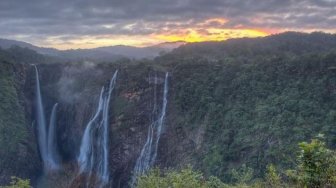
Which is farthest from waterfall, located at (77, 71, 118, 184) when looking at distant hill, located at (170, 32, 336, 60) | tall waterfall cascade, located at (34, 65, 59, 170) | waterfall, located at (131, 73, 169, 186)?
distant hill, located at (170, 32, 336, 60)

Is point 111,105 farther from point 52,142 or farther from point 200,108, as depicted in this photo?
point 200,108

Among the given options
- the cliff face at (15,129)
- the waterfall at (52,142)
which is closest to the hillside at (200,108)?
the cliff face at (15,129)

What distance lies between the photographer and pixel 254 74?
40188 mm

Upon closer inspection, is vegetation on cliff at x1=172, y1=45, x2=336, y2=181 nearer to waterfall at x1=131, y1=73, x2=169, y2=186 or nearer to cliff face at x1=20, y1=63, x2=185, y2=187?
waterfall at x1=131, y1=73, x2=169, y2=186

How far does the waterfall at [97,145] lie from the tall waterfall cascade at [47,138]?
168 inches

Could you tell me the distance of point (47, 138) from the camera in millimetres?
47594

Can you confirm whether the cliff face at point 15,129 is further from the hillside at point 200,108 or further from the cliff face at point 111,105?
the cliff face at point 111,105

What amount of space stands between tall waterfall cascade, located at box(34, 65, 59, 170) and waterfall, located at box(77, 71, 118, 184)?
426 centimetres

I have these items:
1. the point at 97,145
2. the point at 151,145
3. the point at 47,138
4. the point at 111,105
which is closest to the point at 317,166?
the point at 151,145

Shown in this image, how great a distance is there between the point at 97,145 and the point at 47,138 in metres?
8.70

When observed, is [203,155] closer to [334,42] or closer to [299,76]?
[299,76]

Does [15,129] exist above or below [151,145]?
above

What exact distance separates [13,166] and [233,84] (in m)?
22.7

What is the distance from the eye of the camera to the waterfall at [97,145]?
1593 inches
